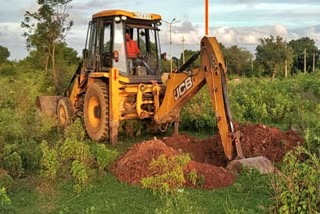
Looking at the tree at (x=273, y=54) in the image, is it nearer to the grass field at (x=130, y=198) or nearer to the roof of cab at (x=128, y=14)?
the roof of cab at (x=128, y=14)

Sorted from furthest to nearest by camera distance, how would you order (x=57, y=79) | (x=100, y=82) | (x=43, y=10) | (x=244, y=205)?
(x=43, y=10)
(x=57, y=79)
(x=100, y=82)
(x=244, y=205)

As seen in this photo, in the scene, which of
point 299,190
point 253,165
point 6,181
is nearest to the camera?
point 299,190

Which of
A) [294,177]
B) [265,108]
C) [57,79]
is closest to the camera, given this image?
[294,177]

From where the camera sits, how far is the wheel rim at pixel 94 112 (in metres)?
12.9

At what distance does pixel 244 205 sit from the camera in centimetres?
688

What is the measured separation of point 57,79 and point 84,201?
48.7ft

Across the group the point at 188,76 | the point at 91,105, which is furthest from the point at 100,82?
the point at 188,76

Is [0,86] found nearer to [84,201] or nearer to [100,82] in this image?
[100,82]

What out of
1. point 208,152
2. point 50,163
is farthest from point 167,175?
point 208,152

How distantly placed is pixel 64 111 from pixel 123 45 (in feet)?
10.6

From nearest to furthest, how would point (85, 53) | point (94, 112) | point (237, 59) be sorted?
point (94, 112) < point (85, 53) < point (237, 59)

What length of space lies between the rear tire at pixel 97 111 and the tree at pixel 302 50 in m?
47.0

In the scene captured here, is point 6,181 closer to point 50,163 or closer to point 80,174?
point 50,163

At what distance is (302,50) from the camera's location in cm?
6269
